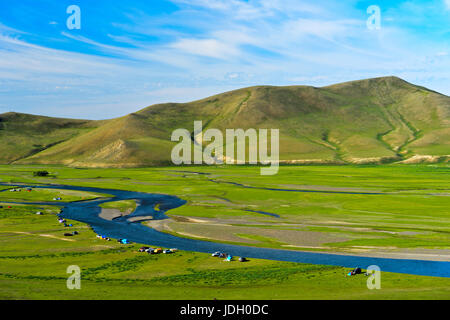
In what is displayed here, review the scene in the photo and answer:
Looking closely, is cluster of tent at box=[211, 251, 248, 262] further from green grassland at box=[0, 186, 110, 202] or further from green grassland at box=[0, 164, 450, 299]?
green grassland at box=[0, 186, 110, 202]

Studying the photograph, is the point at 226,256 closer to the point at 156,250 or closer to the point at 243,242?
the point at 156,250

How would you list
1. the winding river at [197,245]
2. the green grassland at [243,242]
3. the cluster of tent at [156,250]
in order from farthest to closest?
the cluster of tent at [156,250]
the winding river at [197,245]
the green grassland at [243,242]

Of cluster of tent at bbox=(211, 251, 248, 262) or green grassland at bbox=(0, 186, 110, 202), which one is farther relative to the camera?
green grassland at bbox=(0, 186, 110, 202)

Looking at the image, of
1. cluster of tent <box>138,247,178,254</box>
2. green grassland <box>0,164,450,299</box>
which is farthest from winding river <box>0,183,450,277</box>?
cluster of tent <box>138,247,178,254</box>

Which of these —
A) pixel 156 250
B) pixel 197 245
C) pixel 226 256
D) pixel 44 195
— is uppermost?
pixel 44 195

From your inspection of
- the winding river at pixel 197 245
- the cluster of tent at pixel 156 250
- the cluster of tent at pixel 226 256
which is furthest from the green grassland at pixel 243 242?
the winding river at pixel 197 245

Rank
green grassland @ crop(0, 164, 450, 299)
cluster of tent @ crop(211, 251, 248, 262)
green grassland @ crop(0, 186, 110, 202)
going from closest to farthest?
green grassland @ crop(0, 164, 450, 299)
cluster of tent @ crop(211, 251, 248, 262)
green grassland @ crop(0, 186, 110, 202)

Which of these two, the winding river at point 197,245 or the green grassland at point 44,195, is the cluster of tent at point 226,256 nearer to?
the winding river at point 197,245

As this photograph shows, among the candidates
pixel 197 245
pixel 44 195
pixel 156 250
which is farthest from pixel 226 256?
pixel 44 195
